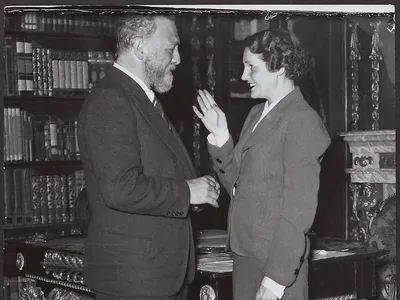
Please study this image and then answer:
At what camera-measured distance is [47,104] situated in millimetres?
5113

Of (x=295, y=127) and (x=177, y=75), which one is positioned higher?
(x=177, y=75)

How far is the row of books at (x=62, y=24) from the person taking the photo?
487 cm

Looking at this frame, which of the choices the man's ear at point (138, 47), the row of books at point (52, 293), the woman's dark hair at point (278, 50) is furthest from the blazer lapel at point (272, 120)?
the row of books at point (52, 293)

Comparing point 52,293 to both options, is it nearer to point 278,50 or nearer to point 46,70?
point 278,50

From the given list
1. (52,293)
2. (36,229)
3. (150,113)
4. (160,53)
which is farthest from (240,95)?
(150,113)

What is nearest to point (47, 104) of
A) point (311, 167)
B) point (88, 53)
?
point (88, 53)

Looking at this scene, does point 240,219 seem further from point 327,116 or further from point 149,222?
point 327,116

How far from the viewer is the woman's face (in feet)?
8.96

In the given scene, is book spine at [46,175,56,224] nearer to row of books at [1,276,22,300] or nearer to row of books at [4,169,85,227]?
row of books at [4,169,85,227]

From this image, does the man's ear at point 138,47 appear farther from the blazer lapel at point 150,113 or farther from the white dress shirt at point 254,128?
the white dress shirt at point 254,128

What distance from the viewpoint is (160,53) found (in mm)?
2668

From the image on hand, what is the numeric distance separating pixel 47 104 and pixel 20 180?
594 mm

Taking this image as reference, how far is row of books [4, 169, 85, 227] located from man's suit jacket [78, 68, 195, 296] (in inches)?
94.6

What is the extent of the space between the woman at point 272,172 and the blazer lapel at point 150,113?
16 cm
